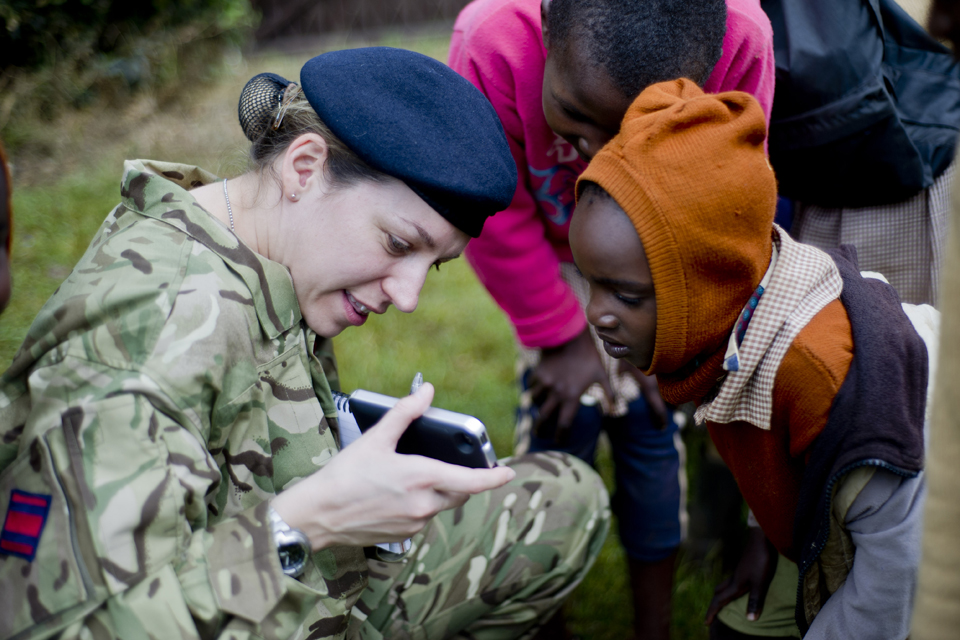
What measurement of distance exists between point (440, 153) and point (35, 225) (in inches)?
144

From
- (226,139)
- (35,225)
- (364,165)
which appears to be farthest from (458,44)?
(226,139)

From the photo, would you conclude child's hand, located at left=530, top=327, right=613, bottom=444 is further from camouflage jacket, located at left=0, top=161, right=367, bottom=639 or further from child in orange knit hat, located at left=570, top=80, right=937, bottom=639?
camouflage jacket, located at left=0, top=161, right=367, bottom=639

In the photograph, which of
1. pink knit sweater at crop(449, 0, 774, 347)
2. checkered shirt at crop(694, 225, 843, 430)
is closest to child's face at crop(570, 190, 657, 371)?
checkered shirt at crop(694, 225, 843, 430)

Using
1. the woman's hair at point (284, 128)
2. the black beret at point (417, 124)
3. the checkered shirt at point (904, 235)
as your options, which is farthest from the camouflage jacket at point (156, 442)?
the checkered shirt at point (904, 235)

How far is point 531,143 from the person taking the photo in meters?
2.06

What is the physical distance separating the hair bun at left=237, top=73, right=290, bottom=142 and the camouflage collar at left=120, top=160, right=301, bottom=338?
256 millimetres

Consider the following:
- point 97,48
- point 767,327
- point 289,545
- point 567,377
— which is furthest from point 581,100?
point 97,48

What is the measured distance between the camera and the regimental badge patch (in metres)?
1.27

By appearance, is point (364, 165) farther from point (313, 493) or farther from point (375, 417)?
point (313, 493)

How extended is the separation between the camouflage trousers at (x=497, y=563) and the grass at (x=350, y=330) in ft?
2.02

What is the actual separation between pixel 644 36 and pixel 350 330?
2.65 m

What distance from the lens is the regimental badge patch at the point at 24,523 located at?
4.16ft

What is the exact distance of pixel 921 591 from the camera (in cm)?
92

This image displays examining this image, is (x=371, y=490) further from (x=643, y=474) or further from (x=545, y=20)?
(x=643, y=474)
